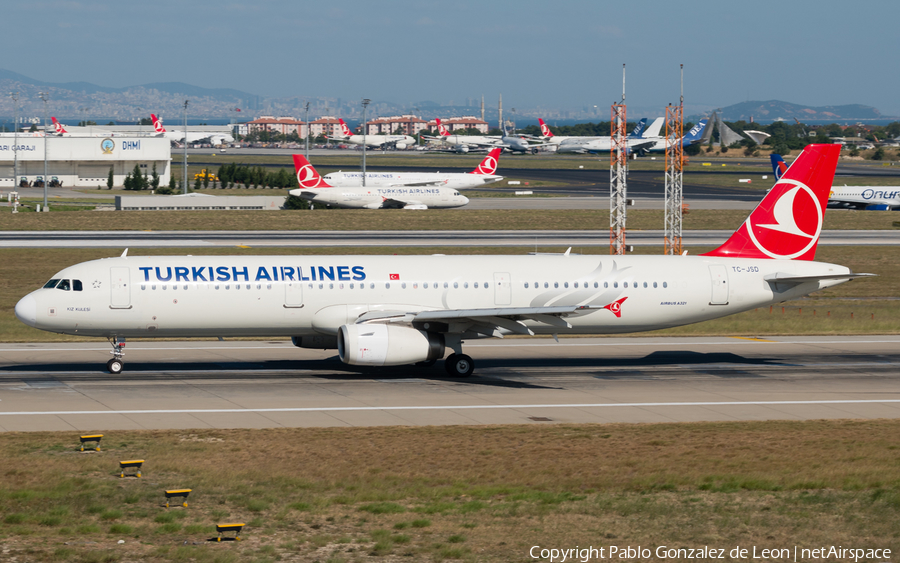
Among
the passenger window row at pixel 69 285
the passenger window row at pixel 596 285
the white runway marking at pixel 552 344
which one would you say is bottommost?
the white runway marking at pixel 552 344

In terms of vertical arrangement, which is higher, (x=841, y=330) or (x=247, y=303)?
(x=247, y=303)

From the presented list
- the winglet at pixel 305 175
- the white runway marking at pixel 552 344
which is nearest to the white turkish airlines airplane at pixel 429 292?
the white runway marking at pixel 552 344

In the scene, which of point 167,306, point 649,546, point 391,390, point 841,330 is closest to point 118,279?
point 167,306

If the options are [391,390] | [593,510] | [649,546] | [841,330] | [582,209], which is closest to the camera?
[649,546]

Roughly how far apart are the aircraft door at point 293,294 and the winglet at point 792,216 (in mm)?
17831

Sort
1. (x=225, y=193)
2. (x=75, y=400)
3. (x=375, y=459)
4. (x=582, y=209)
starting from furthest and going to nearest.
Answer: (x=225, y=193) < (x=582, y=209) < (x=75, y=400) < (x=375, y=459)

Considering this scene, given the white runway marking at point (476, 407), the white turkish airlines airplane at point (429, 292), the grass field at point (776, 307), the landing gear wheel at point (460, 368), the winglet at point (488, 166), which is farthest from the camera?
the winglet at point (488, 166)

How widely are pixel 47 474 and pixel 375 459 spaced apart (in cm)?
746

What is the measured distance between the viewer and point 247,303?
3572 centimetres

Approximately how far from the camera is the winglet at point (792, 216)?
41031mm

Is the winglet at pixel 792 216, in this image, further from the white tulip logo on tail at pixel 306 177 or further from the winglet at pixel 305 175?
the white tulip logo on tail at pixel 306 177

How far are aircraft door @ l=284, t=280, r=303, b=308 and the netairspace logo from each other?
20.6 meters

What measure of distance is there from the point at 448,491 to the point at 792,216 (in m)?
26.0

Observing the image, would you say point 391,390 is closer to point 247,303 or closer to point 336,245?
point 247,303
